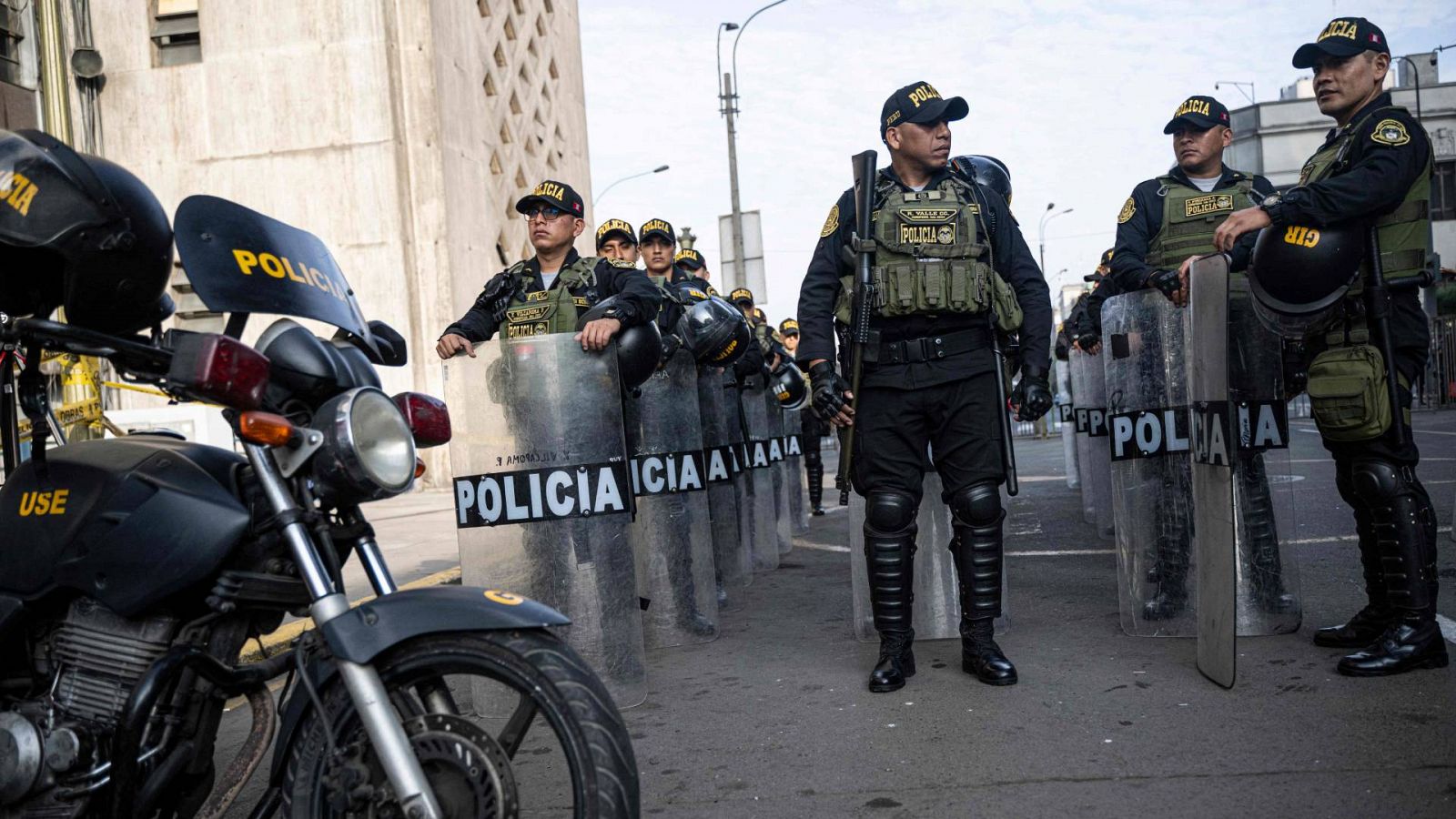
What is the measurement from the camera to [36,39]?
1445 cm

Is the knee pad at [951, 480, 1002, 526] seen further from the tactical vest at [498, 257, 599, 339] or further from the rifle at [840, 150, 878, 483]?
the tactical vest at [498, 257, 599, 339]

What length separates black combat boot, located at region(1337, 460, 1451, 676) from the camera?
401cm

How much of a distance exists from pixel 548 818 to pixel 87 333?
5.08ft

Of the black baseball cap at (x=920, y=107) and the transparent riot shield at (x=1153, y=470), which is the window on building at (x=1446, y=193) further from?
the black baseball cap at (x=920, y=107)

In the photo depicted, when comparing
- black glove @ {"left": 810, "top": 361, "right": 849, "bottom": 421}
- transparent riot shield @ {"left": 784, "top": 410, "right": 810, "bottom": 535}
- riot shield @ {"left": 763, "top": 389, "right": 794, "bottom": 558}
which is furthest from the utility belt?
transparent riot shield @ {"left": 784, "top": 410, "right": 810, "bottom": 535}

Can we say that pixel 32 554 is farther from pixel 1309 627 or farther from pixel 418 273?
pixel 418 273

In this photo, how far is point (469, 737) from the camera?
2.22 meters

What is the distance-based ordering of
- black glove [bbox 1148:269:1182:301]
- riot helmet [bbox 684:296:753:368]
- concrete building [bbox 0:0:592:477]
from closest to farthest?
black glove [bbox 1148:269:1182:301] < riot helmet [bbox 684:296:753:368] < concrete building [bbox 0:0:592:477]

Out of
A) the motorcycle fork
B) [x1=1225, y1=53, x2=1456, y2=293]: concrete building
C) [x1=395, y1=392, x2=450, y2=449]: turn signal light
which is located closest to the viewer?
the motorcycle fork

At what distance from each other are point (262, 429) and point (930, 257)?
9.07ft

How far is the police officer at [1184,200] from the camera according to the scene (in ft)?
17.3

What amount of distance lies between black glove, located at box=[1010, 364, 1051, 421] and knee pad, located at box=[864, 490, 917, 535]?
0.52m

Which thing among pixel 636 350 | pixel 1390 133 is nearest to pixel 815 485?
pixel 636 350

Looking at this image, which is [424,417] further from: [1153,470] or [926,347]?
[1153,470]
